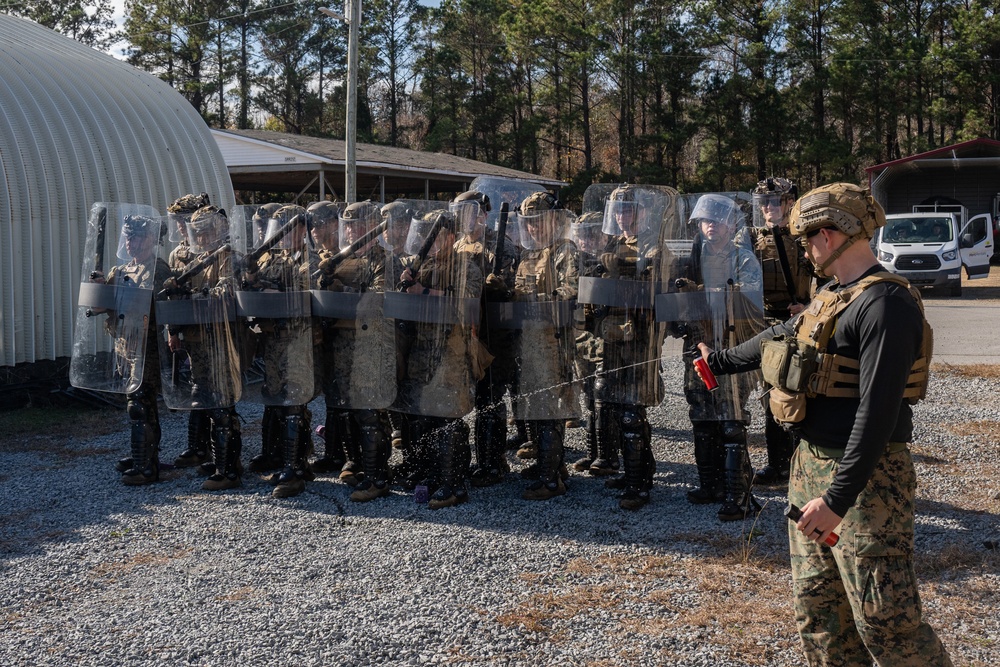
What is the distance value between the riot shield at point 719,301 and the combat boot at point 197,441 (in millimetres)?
3822

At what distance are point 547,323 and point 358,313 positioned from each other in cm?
137

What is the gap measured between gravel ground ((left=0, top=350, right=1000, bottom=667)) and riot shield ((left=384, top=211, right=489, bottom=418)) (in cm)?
79

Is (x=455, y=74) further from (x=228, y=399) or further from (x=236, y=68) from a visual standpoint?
(x=228, y=399)

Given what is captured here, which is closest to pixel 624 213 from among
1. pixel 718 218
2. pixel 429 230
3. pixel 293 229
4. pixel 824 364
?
pixel 718 218

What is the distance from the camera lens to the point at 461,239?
635 centimetres

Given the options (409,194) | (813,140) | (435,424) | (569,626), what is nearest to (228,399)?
(435,424)

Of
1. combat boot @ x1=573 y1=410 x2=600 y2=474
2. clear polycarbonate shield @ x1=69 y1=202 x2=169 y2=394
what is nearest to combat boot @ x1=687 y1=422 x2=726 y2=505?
combat boot @ x1=573 y1=410 x2=600 y2=474

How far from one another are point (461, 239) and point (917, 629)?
4205 mm

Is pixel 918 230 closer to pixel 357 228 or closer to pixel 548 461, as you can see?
pixel 548 461

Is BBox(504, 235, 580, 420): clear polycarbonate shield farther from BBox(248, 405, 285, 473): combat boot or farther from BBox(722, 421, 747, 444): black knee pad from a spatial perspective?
BBox(248, 405, 285, 473): combat boot

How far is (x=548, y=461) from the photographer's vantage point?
6293mm

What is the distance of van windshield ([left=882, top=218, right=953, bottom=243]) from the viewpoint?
20.3 meters

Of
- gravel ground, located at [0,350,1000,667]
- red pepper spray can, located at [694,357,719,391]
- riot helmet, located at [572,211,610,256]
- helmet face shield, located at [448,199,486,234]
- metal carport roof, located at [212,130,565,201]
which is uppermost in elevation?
metal carport roof, located at [212,130,565,201]

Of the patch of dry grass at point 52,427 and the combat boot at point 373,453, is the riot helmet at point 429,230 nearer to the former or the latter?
the combat boot at point 373,453
